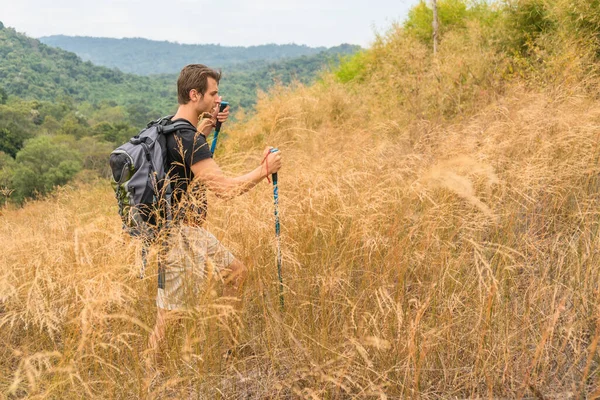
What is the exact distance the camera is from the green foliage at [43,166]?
31.9m

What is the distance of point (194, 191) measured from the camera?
7.30 feet

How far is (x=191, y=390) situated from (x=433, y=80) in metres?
6.10

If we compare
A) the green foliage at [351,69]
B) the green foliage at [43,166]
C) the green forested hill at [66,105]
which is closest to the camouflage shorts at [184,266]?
the green forested hill at [66,105]

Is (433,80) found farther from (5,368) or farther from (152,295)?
(5,368)

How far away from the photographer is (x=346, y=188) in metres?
2.76

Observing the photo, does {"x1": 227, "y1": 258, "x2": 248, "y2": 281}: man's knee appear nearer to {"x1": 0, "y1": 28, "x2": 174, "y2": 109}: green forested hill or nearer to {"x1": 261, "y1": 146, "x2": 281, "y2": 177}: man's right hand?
{"x1": 261, "y1": 146, "x2": 281, "y2": 177}: man's right hand

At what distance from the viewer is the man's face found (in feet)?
8.43

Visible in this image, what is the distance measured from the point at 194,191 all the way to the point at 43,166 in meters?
38.1

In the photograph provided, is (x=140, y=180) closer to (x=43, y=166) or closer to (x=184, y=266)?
(x=184, y=266)

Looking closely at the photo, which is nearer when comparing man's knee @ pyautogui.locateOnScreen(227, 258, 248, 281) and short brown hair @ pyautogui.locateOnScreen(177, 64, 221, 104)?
man's knee @ pyautogui.locateOnScreen(227, 258, 248, 281)

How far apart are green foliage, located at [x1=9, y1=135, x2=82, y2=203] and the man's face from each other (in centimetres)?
3253

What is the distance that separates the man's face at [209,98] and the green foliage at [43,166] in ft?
107

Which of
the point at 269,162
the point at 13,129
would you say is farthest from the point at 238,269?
the point at 13,129

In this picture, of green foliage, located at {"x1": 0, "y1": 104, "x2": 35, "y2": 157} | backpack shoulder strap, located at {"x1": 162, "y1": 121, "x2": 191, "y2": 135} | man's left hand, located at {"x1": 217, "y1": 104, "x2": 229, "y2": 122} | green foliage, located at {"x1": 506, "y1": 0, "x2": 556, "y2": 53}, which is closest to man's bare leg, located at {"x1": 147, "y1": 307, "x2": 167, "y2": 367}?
backpack shoulder strap, located at {"x1": 162, "y1": 121, "x2": 191, "y2": 135}
